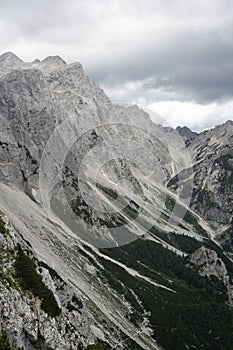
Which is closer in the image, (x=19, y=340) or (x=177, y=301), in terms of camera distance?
(x=19, y=340)

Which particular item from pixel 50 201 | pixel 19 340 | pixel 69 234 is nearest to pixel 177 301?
pixel 69 234

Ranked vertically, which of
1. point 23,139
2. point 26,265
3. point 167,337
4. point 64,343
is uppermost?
point 23,139

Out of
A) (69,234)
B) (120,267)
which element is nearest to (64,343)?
(69,234)

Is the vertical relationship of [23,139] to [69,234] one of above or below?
above

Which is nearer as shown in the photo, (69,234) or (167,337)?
(167,337)

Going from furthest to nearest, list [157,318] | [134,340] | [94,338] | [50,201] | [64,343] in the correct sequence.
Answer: [50,201]
[157,318]
[134,340]
[94,338]
[64,343]

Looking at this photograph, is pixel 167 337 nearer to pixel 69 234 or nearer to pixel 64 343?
pixel 69 234

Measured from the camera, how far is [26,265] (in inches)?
2579

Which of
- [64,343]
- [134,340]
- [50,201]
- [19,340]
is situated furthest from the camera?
[50,201]

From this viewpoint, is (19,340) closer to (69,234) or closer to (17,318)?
(17,318)

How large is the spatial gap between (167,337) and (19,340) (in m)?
90.0

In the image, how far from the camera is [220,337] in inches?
6053

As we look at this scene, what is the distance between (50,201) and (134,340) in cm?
7696

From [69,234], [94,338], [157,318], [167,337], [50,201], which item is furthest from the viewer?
[50,201]
